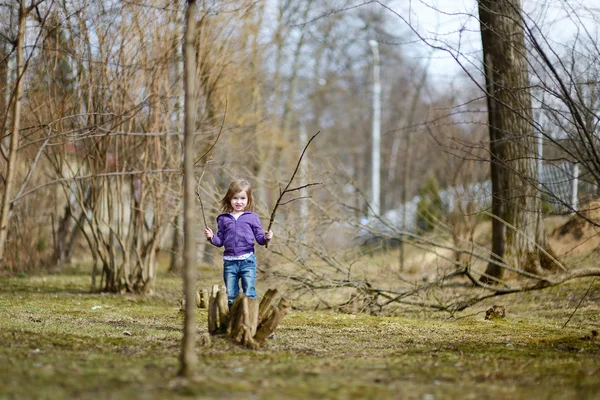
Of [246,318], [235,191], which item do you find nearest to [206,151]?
[235,191]

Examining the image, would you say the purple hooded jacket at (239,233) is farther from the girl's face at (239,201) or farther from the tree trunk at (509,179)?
the tree trunk at (509,179)

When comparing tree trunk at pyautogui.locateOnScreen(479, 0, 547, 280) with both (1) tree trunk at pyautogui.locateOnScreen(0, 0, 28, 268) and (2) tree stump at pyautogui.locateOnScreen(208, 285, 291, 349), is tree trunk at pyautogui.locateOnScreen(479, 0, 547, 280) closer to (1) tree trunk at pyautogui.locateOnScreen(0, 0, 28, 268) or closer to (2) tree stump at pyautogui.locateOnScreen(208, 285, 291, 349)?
(2) tree stump at pyautogui.locateOnScreen(208, 285, 291, 349)

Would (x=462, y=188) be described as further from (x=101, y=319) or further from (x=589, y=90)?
(x=101, y=319)

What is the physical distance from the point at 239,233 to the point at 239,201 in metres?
0.30

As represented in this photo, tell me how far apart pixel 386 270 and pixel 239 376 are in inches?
233

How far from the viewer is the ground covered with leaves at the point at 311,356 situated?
12.9 feet

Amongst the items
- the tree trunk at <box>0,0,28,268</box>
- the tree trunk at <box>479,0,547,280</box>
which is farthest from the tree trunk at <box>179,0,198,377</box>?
the tree trunk at <box>479,0,547,280</box>

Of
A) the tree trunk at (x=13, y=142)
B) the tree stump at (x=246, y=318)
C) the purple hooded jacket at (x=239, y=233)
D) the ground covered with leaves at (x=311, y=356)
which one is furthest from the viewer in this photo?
the purple hooded jacket at (x=239, y=233)

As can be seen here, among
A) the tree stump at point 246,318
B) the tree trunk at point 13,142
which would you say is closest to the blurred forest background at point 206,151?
the tree trunk at point 13,142

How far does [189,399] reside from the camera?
142 inches

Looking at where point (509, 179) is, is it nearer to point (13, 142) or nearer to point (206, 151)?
point (206, 151)

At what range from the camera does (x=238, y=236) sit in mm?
6848

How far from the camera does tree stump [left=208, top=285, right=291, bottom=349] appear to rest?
220 inches

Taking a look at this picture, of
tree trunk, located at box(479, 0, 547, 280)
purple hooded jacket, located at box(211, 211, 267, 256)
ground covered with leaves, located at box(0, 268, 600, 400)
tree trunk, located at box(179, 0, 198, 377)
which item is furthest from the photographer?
tree trunk, located at box(479, 0, 547, 280)
